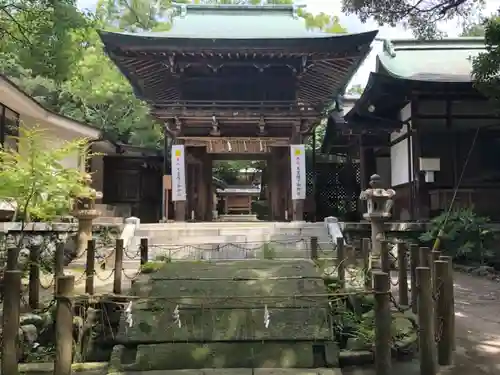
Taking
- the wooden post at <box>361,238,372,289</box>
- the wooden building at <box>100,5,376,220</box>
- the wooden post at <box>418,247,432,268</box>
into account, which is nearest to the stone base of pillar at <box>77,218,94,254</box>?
the wooden building at <box>100,5,376,220</box>

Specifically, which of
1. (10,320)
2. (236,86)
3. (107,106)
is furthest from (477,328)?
(107,106)

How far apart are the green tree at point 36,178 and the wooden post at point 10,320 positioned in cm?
388

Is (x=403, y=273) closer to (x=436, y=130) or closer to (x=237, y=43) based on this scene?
(x=436, y=130)

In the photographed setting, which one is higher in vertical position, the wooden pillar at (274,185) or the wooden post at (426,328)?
the wooden pillar at (274,185)

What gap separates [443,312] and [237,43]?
1182 centimetres

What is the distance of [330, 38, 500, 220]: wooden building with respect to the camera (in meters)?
13.0

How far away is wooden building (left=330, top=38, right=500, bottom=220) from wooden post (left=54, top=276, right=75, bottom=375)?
10959 millimetres

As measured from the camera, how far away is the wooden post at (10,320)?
437 cm

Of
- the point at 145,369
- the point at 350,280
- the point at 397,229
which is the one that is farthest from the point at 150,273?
the point at 397,229

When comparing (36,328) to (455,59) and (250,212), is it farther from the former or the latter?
(250,212)

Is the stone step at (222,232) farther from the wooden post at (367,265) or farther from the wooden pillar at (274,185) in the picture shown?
the wooden pillar at (274,185)

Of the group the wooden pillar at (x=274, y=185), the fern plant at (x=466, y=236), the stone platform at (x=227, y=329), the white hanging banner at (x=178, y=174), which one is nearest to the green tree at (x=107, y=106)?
the wooden pillar at (x=274, y=185)

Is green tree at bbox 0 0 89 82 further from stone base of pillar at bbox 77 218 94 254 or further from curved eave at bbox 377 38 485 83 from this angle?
curved eave at bbox 377 38 485 83

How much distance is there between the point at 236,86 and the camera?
17.2 metres
